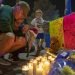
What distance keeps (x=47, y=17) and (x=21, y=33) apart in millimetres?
4890

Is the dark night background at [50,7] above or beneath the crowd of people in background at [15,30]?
above

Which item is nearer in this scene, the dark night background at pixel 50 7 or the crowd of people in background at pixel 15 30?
the crowd of people in background at pixel 15 30

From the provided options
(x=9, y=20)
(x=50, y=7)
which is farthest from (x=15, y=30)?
(x=50, y=7)

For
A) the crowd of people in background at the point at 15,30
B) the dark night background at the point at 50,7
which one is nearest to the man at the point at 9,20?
the crowd of people in background at the point at 15,30

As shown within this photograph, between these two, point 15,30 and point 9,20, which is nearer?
point 9,20

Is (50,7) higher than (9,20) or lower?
higher

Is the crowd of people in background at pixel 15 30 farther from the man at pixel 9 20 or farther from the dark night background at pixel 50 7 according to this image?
the dark night background at pixel 50 7

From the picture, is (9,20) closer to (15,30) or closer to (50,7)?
(15,30)

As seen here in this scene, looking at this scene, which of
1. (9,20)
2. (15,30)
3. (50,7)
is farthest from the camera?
(50,7)

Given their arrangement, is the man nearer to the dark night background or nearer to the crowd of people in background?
the crowd of people in background

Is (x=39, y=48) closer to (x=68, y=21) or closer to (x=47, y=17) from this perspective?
(x=68, y=21)

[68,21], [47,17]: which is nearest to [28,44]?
[68,21]

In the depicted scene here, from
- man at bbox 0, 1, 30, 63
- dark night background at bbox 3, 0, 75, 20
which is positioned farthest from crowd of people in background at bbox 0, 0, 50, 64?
dark night background at bbox 3, 0, 75, 20

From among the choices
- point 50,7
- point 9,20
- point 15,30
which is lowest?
point 15,30
